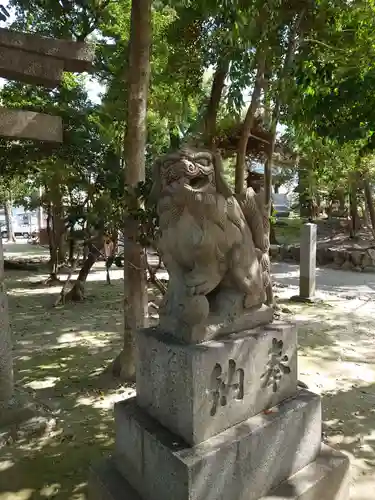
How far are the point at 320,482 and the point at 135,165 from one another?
3.41 m

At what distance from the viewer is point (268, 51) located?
6.06 meters

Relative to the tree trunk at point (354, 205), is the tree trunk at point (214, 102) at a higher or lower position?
higher

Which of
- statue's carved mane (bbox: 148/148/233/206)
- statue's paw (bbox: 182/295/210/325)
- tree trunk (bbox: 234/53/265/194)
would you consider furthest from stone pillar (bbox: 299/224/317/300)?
statue's paw (bbox: 182/295/210/325)

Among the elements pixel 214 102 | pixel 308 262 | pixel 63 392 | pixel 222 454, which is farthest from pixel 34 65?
pixel 308 262

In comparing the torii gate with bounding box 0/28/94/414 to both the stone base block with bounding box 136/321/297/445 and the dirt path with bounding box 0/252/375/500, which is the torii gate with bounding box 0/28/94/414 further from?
Answer: the dirt path with bounding box 0/252/375/500

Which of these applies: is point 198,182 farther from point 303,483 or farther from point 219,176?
point 303,483

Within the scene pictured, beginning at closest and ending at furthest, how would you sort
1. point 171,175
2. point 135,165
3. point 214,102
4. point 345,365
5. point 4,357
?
1. point 171,175
2. point 4,357
3. point 135,165
4. point 345,365
5. point 214,102

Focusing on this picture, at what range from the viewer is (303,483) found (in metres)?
2.40

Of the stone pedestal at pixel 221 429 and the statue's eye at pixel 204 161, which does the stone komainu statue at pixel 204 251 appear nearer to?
the statue's eye at pixel 204 161

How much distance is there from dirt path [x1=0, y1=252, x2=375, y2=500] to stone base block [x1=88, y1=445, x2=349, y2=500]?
389mm

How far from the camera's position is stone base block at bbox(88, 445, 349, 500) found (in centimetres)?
234

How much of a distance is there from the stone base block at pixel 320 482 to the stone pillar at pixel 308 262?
6.42 m

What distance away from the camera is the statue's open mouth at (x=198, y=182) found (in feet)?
6.93

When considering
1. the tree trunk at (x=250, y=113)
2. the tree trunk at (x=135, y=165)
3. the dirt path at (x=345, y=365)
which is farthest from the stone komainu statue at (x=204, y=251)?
the tree trunk at (x=250, y=113)
